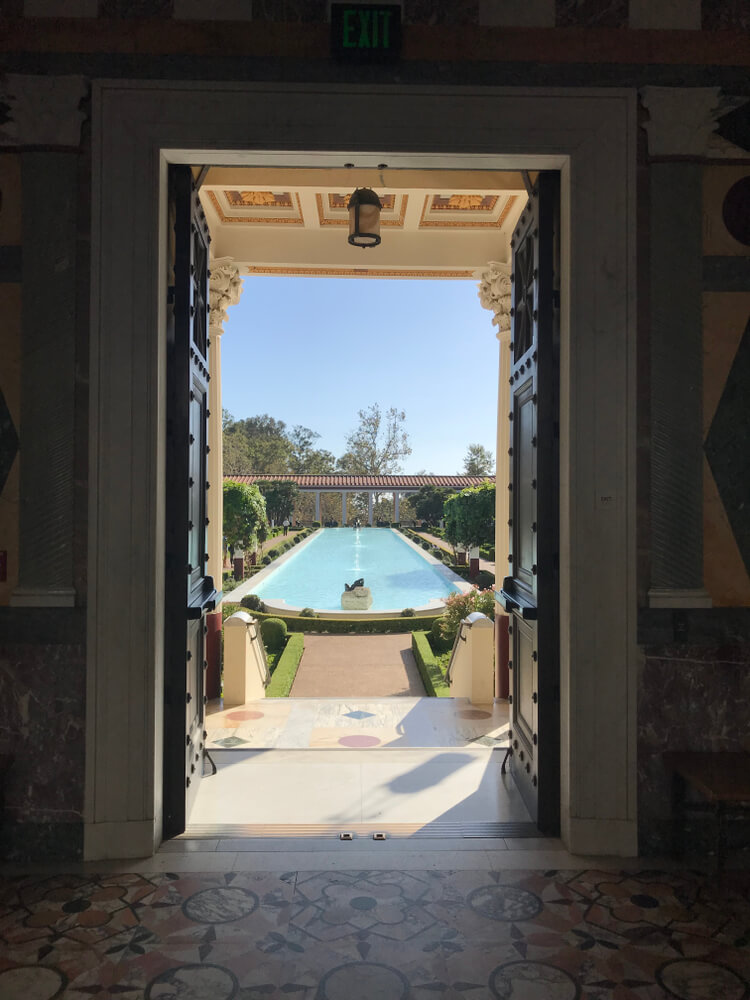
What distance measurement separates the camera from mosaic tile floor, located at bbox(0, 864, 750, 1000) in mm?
2338

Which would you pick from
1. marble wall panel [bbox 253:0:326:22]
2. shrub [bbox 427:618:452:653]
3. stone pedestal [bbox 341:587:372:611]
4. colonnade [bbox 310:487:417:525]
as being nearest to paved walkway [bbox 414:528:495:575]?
colonnade [bbox 310:487:417:525]

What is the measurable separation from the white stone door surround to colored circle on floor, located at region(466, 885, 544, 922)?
1.64ft

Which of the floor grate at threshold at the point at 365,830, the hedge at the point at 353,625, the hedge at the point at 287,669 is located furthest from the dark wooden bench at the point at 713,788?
the hedge at the point at 353,625

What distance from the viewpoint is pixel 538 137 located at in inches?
130

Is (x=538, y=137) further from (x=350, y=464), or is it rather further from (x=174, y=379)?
(x=350, y=464)

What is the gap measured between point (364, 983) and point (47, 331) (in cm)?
290

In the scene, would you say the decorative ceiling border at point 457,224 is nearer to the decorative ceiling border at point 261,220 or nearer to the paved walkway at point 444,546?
the decorative ceiling border at point 261,220

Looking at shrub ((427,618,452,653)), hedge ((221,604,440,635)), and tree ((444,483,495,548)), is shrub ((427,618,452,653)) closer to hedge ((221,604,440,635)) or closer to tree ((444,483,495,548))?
hedge ((221,604,440,635))

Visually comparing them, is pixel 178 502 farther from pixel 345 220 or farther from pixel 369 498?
pixel 369 498

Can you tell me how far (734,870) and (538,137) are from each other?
3.43 m

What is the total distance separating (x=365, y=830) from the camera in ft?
11.8

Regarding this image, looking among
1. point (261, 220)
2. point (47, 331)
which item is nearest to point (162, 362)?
point (47, 331)

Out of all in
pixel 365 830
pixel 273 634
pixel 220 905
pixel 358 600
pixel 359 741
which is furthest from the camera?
pixel 358 600

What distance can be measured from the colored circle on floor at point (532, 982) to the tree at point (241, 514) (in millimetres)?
16759
